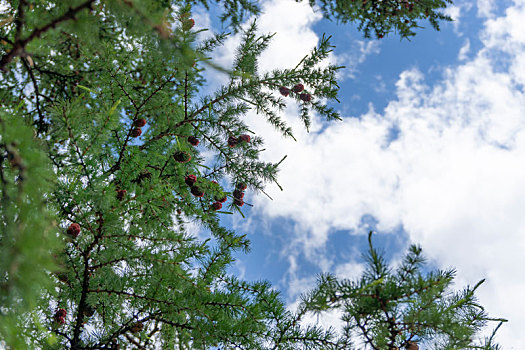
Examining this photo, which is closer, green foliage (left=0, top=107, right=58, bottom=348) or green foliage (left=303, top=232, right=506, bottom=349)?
green foliage (left=0, top=107, right=58, bottom=348)

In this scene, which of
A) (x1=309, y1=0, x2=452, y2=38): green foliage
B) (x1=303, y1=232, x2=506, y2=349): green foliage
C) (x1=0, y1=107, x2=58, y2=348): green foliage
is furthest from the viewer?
(x1=309, y1=0, x2=452, y2=38): green foliage

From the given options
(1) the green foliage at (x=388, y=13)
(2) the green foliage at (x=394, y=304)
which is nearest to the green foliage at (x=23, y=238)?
(2) the green foliage at (x=394, y=304)

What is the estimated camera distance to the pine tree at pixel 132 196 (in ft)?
3.53

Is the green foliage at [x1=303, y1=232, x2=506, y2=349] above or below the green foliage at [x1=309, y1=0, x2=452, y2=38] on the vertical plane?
below

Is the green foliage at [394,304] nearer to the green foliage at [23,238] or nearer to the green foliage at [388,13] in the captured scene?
the green foliage at [23,238]

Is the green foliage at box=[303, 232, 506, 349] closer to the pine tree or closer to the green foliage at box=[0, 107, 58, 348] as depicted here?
the pine tree

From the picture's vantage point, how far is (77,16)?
1106mm

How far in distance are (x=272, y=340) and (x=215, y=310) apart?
41 centimetres

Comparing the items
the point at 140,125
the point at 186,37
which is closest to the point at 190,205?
the point at 140,125

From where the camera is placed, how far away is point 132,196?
251 centimetres

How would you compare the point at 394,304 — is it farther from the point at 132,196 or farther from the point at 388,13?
the point at 388,13

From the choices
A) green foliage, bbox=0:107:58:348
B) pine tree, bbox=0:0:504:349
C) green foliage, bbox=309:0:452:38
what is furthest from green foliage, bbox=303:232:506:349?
green foliage, bbox=309:0:452:38

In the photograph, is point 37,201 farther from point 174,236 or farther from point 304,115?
point 304,115

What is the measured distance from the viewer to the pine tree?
3.53 feet
